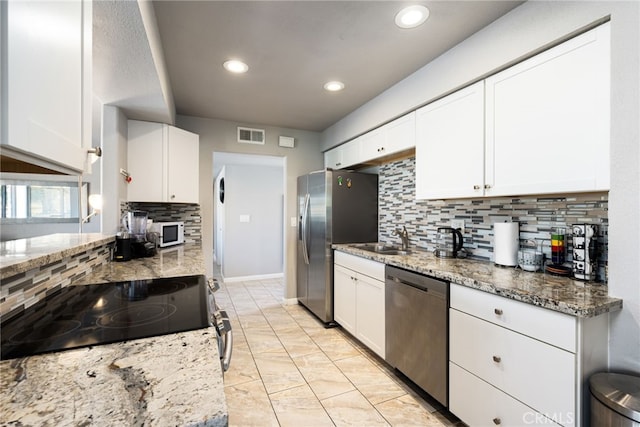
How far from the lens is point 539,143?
1559 mm

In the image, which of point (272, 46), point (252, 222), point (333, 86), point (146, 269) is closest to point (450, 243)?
point (333, 86)

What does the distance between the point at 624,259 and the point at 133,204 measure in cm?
381

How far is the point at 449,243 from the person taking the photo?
228 cm

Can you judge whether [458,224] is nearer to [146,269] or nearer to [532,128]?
[532,128]

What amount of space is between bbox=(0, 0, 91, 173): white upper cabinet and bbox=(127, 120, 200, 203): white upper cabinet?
1.98 meters

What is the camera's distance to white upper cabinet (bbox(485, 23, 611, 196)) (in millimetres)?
1333

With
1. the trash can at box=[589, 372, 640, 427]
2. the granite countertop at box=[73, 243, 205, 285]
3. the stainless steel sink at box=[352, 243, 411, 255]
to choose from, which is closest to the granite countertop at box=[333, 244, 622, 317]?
the trash can at box=[589, 372, 640, 427]

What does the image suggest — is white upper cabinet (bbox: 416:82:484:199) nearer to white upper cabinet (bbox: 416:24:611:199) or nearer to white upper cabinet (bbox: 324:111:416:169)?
white upper cabinet (bbox: 416:24:611:199)

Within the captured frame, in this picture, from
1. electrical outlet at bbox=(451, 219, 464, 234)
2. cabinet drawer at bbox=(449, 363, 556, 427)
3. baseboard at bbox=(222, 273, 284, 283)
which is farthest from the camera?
baseboard at bbox=(222, 273, 284, 283)

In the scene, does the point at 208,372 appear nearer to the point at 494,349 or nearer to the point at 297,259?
the point at 494,349

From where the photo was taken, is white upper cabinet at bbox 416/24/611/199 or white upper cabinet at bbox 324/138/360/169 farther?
white upper cabinet at bbox 324/138/360/169

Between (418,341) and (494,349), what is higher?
(494,349)

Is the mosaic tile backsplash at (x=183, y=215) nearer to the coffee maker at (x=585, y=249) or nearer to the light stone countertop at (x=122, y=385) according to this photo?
the light stone countertop at (x=122, y=385)

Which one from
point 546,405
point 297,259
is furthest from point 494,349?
point 297,259
